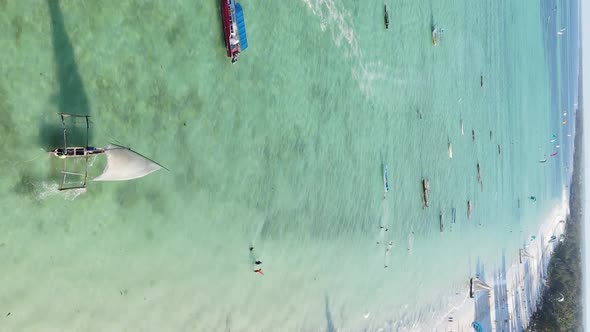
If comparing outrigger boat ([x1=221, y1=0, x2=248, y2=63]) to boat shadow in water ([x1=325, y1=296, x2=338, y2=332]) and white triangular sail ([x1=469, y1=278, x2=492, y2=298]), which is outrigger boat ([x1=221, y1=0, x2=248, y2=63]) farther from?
white triangular sail ([x1=469, y1=278, x2=492, y2=298])

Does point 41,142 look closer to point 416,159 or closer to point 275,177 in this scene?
point 275,177

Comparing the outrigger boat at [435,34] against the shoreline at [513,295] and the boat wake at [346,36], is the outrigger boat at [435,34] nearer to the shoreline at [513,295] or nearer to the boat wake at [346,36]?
the boat wake at [346,36]

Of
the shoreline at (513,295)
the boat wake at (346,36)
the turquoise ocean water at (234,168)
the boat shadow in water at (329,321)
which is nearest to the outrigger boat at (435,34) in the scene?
the turquoise ocean water at (234,168)

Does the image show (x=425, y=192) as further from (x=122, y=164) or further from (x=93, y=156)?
(x=93, y=156)

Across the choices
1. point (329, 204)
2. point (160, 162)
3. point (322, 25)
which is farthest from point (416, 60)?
point (160, 162)

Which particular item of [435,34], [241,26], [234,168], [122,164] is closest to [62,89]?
[122,164]

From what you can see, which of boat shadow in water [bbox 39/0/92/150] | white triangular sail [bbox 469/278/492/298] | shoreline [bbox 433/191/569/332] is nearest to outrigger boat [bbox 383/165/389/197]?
shoreline [bbox 433/191/569/332]
